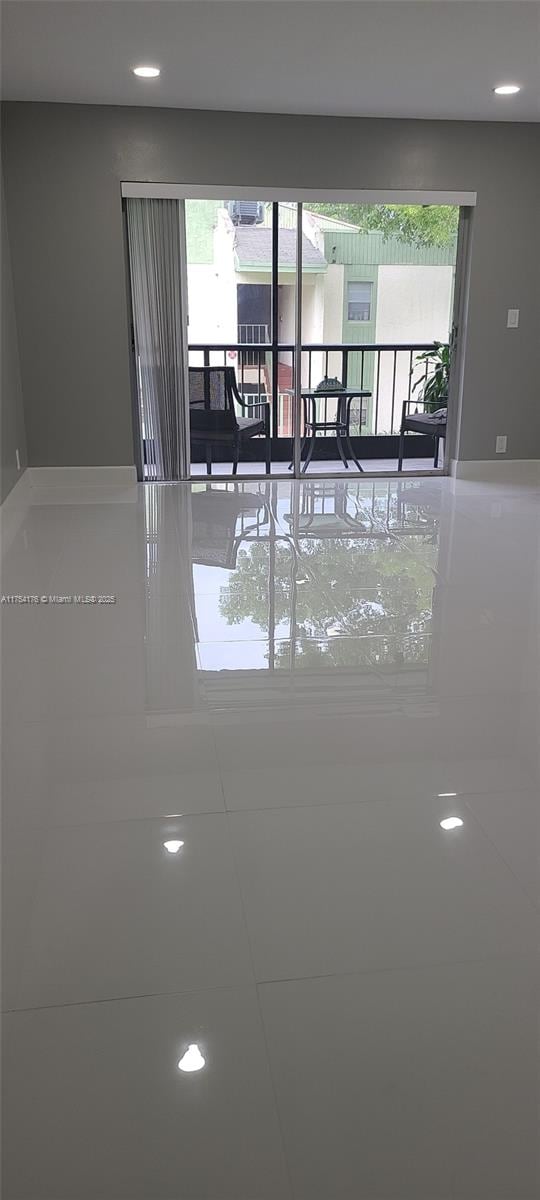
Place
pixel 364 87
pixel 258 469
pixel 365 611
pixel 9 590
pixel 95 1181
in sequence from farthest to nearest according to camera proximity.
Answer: pixel 258 469 → pixel 364 87 → pixel 9 590 → pixel 365 611 → pixel 95 1181

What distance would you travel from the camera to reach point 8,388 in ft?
18.1

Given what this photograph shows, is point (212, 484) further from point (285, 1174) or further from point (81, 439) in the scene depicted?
point (285, 1174)

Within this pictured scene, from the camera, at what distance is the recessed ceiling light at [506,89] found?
16.5 ft

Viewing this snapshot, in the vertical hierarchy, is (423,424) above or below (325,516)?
above

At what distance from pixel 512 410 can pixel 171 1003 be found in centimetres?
586

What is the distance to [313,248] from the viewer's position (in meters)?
6.50

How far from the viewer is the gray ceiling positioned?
12.5 ft

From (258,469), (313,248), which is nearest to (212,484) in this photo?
(258,469)

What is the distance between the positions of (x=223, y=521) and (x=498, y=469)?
253 centimetres

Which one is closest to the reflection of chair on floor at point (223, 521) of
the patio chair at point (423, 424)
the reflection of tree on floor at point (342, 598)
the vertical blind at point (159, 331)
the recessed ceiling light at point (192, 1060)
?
the reflection of tree on floor at point (342, 598)

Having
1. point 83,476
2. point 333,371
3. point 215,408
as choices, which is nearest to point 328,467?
point 333,371

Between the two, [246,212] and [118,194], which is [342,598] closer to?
[118,194]

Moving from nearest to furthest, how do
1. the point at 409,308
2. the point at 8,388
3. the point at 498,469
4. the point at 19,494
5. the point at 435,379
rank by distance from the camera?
the point at 8,388 → the point at 19,494 → the point at 498,469 → the point at 409,308 → the point at 435,379

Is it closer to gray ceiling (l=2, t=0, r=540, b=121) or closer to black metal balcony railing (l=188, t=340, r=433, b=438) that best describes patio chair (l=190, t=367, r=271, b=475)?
black metal balcony railing (l=188, t=340, r=433, b=438)
